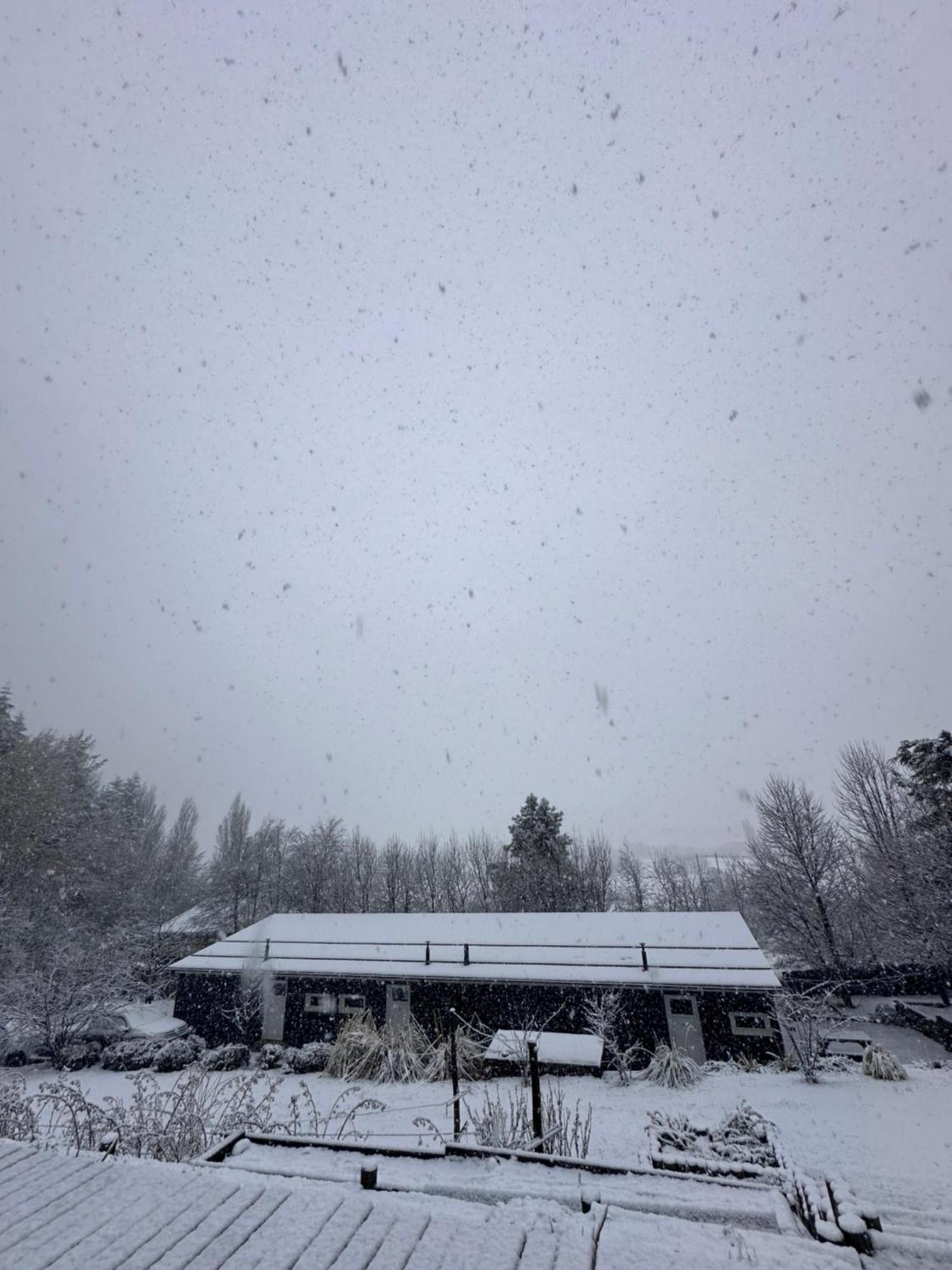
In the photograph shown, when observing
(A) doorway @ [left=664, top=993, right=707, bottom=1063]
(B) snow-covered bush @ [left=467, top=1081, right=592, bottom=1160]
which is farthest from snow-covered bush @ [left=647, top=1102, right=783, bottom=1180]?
(A) doorway @ [left=664, top=993, right=707, bottom=1063]

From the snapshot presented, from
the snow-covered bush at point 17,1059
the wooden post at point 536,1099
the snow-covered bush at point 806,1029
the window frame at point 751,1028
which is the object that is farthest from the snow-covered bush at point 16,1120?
the window frame at point 751,1028

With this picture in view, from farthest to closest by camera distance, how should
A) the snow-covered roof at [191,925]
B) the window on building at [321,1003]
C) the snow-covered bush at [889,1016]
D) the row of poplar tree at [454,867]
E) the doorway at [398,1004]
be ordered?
the snow-covered roof at [191,925], the row of poplar tree at [454,867], the snow-covered bush at [889,1016], the window on building at [321,1003], the doorway at [398,1004]

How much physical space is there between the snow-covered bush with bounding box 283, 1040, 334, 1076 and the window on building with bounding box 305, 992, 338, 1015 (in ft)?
5.02

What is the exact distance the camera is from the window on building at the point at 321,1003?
19.9 meters

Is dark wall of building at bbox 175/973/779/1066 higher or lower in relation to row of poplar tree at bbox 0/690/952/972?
lower

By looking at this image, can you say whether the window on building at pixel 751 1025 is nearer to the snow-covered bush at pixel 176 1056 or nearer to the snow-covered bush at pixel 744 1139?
the snow-covered bush at pixel 744 1139

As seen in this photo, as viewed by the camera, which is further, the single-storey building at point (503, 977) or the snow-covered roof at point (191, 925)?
the snow-covered roof at point (191, 925)

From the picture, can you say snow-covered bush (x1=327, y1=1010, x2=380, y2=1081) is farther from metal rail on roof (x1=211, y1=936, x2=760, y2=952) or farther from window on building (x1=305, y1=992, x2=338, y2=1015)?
metal rail on roof (x1=211, y1=936, x2=760, y2=952)

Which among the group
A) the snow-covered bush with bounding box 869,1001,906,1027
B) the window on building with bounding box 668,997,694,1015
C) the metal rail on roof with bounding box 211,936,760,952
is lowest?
the snow-covered bush with bounding box 869,1001,906,1027

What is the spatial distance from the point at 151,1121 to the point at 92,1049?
16.4 meters

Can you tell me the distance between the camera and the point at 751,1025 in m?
16.5

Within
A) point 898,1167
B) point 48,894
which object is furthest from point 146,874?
point 898,1167

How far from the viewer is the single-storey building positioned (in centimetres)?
1658

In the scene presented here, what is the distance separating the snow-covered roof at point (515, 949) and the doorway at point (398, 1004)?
727 mm
